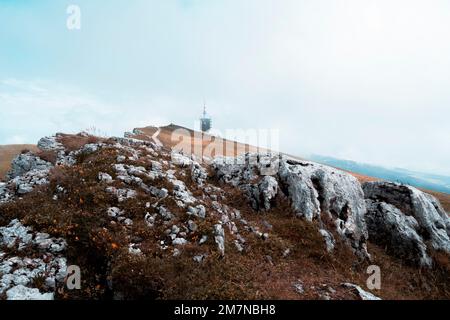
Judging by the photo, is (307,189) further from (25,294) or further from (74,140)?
(74,140)

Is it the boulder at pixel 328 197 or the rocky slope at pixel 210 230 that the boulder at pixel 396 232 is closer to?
the rocky slope at pixel 210 230

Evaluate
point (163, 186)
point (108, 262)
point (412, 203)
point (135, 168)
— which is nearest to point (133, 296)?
point (108, 262)

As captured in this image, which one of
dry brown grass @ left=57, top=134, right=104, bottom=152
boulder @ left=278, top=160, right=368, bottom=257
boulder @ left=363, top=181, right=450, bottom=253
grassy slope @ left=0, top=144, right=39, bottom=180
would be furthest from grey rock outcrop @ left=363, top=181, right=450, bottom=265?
grassy slope @ left=0, top=144, right=39, bottom=180

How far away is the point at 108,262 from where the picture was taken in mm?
15102

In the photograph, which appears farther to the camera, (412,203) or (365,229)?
(412,203)

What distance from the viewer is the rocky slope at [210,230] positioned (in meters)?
14.2

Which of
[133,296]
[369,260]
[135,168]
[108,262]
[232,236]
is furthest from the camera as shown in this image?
[135,168]

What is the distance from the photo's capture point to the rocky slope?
14195 millimetres

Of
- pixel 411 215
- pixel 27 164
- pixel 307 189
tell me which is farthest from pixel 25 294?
pixel 411 215

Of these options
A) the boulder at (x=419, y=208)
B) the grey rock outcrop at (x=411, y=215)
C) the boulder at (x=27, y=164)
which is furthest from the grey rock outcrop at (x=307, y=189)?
the boulder at (x=27, y=164)

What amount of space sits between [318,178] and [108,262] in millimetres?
16736

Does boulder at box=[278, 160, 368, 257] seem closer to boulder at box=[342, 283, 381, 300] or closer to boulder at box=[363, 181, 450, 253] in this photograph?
boulder at box=[363, 181, 450, 253]

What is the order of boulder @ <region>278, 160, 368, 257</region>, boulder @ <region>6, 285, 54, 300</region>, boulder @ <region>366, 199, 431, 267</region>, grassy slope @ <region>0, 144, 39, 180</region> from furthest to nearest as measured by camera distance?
grassy slope @ <region>0, 144, 39, 180</region> → boulder @ <region>278, 160, 368, 257</region> → boulder @ <region>366, 199, 431, 267</region> → boulder @ <region>6, 285, 54, 300</region>

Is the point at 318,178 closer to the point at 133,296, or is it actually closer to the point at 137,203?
the point at 137,203
